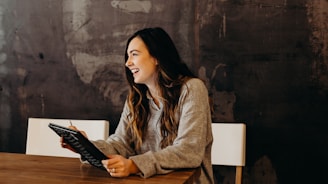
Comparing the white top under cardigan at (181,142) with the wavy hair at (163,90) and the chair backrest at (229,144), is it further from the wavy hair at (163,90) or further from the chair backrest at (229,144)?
the chair backrest at (229,144)

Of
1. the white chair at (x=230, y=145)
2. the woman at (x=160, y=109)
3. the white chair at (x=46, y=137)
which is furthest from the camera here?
the white chair at (x=46, y=137)

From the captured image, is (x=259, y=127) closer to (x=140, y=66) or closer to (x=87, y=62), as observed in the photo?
(x=140, y=66)

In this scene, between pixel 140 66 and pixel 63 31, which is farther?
pixel 63 31

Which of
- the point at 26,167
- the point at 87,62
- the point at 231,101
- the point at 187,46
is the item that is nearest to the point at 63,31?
the point at 87,62

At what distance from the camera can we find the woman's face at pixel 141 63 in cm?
168

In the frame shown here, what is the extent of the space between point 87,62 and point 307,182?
154cm

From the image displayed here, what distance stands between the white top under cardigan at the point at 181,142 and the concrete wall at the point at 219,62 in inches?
30.2

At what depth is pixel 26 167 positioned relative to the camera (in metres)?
1.50

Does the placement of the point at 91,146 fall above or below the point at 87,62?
below

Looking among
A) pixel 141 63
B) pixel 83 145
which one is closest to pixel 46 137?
pixel 141 63

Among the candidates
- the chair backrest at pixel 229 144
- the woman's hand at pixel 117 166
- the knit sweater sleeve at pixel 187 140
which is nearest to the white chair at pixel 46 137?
the chair backrest at pixel 229 144

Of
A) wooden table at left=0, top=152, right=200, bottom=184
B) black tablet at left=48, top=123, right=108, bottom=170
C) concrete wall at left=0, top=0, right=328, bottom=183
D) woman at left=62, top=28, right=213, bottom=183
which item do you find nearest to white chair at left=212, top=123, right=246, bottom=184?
concrete wall at left=0, top=0, right=328, bottom=183

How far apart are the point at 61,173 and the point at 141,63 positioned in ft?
1.83

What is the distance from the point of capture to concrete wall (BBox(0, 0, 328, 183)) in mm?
2244
